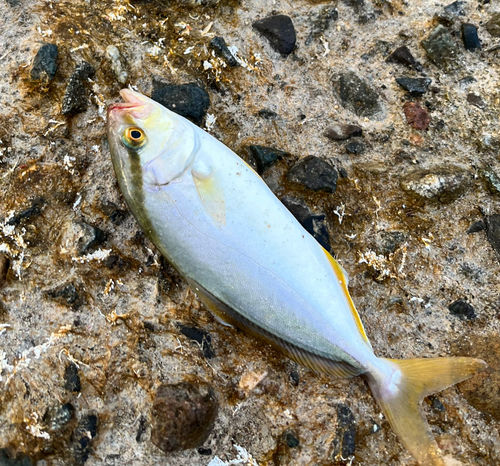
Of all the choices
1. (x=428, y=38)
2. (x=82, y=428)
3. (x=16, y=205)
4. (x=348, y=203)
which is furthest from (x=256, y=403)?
(x=428, y=38)

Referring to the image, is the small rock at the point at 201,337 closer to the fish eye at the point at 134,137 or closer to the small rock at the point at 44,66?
the fish eye at the point at 134,137

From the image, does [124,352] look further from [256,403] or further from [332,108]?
[332,108]

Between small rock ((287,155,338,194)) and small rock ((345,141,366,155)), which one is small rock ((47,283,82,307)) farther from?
small rock ((345,141,366,155))

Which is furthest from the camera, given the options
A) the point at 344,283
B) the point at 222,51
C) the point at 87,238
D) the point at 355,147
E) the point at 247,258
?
the point at 222,51

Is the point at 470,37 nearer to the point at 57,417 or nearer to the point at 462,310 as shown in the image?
the point at 462,310

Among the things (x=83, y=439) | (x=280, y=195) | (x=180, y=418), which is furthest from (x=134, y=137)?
(x=83, y=439)
